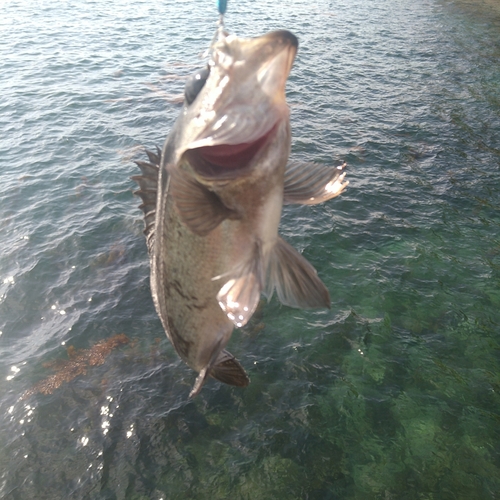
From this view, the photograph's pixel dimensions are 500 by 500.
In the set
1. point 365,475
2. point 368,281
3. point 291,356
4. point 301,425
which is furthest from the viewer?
point 368,281

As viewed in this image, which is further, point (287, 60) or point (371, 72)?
point (371, 72)

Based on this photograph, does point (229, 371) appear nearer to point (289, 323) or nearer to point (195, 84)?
point (195, 84)

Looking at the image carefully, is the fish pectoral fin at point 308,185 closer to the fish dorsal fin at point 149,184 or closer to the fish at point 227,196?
the fish at point 227,196

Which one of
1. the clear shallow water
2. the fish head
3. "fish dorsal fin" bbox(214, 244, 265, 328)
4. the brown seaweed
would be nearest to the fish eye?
the fish head

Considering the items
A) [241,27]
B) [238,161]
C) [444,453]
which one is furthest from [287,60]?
[241,27]

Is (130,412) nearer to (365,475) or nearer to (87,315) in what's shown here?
(87,315)

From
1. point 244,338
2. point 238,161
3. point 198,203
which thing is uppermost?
point 238,161

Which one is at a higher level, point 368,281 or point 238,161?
point 238,161

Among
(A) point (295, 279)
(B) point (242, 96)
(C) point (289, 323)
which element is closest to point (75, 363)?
(C) point (289, 323)

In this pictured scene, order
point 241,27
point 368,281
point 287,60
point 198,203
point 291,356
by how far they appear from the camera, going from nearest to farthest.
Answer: point 287,60, point 198,203, point 291,356, point 368,281, point 241,27

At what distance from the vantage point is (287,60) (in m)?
2.87

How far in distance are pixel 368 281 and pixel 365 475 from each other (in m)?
4.78

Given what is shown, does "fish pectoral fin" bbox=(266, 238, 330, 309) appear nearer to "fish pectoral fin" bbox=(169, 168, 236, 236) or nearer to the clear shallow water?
"fish pectoral fin" bbox=(169, 168, 236, 236)

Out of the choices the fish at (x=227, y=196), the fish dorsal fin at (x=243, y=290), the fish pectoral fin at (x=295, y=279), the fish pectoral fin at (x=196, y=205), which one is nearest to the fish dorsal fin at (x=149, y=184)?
the fish at (x=227, y=196)
